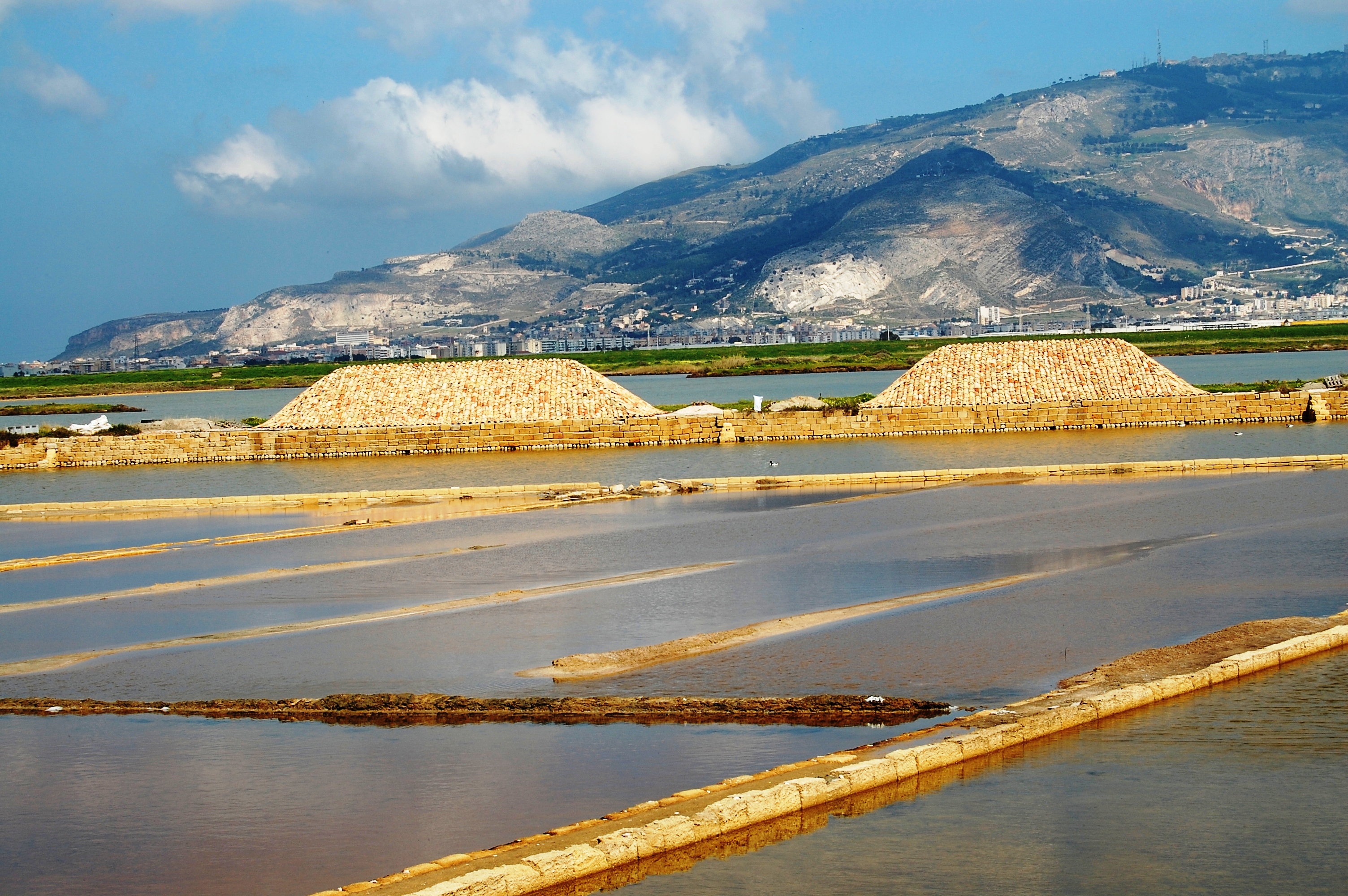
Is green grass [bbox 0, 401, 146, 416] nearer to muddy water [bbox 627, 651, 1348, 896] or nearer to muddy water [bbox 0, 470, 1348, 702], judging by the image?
muddy water [bbox 0, 470, 1348, 702]

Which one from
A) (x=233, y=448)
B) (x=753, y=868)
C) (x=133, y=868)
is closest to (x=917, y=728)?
(x=753, y=868)

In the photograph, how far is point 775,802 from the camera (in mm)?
6695

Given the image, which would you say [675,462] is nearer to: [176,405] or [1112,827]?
[1112,827]

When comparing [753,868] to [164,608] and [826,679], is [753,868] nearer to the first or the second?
[826,679]

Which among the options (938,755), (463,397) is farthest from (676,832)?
(463,397)

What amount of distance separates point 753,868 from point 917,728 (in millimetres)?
2255

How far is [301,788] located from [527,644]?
3.80 metres

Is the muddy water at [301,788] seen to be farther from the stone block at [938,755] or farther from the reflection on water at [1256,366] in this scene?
the reflection on water at [1256,366]

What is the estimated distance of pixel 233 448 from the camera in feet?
114

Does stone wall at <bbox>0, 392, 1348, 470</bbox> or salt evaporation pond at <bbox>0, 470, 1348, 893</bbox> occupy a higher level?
stone wall at <bbox>0, 392, 1348, 470</bbox>

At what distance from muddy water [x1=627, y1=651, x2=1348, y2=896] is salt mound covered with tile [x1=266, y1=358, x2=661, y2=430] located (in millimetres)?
27497

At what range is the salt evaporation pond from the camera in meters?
6.93

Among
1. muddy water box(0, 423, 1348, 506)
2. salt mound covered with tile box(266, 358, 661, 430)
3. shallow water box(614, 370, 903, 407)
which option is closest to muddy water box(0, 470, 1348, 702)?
muddy water box(0, 423, 1348, 506)

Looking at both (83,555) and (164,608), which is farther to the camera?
(83,555)
